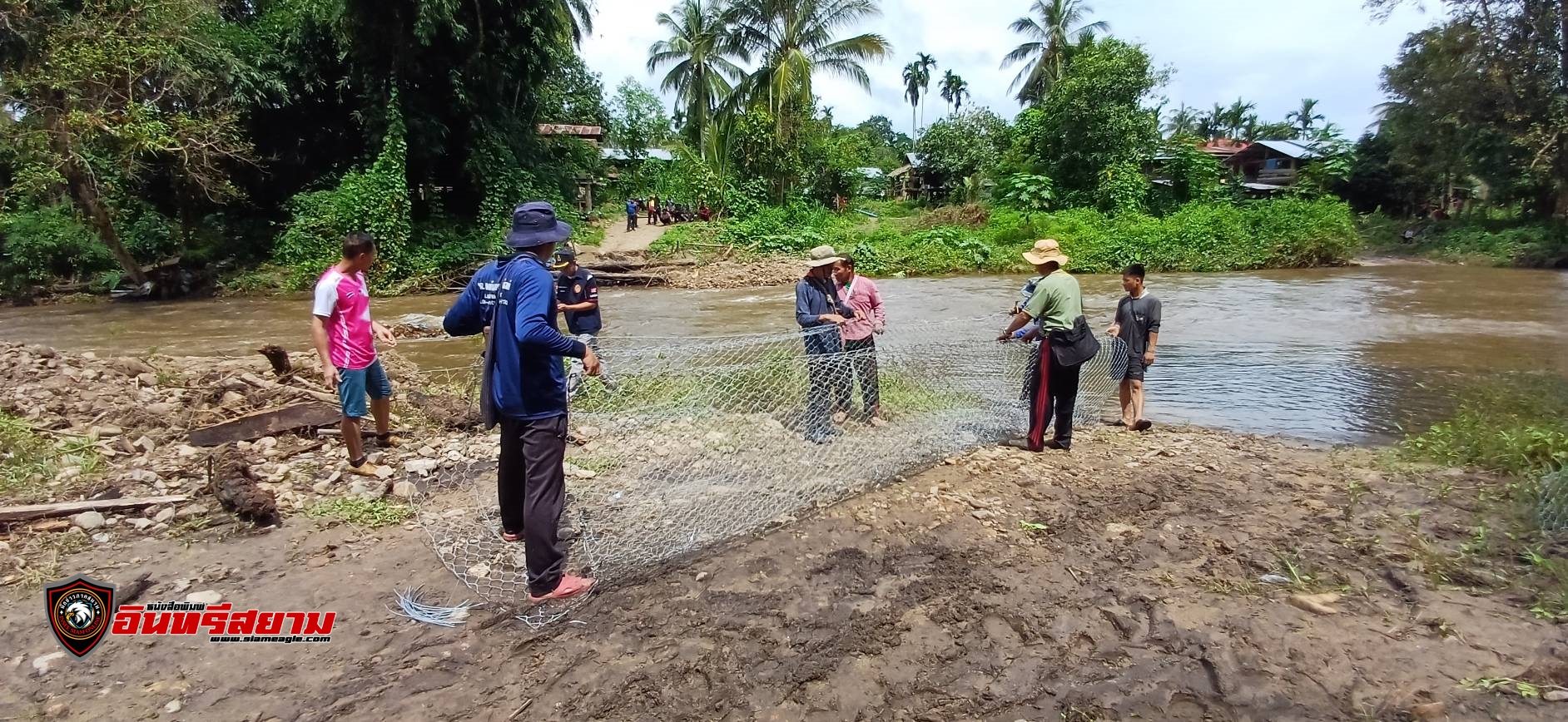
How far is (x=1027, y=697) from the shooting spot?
2.45 m

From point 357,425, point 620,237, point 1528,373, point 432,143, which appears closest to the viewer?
point 357,425

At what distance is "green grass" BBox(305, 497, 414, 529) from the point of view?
150 inches

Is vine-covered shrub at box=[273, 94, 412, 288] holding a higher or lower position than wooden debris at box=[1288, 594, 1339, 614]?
higher

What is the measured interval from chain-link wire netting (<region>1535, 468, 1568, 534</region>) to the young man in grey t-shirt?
2.15 metres

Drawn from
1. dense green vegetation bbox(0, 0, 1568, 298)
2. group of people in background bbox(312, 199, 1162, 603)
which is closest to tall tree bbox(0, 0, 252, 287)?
dense green vegetation bbox(0, 0, 1568, 298)

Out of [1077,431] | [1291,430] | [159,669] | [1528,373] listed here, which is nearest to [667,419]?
[159,669]

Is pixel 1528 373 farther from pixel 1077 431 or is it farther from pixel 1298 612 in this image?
pixel 1298 612

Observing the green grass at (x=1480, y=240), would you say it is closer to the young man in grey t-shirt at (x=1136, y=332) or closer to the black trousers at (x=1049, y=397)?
the young man in grey t-shirt at (x=1136, y=332)

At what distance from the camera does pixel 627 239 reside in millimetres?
23844

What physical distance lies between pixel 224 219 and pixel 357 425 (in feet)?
58.0

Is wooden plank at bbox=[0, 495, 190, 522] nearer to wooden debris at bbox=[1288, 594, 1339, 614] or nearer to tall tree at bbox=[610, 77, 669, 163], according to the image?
wooden debris at bbox=[1288, 594, 1339, 614]

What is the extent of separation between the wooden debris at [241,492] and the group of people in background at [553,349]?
19.9 inches

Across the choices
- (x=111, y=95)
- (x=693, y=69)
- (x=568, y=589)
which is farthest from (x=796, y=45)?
(x=568, y=589)

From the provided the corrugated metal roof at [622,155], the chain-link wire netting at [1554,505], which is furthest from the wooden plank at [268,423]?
the corrugated metal roof at [622,155]
